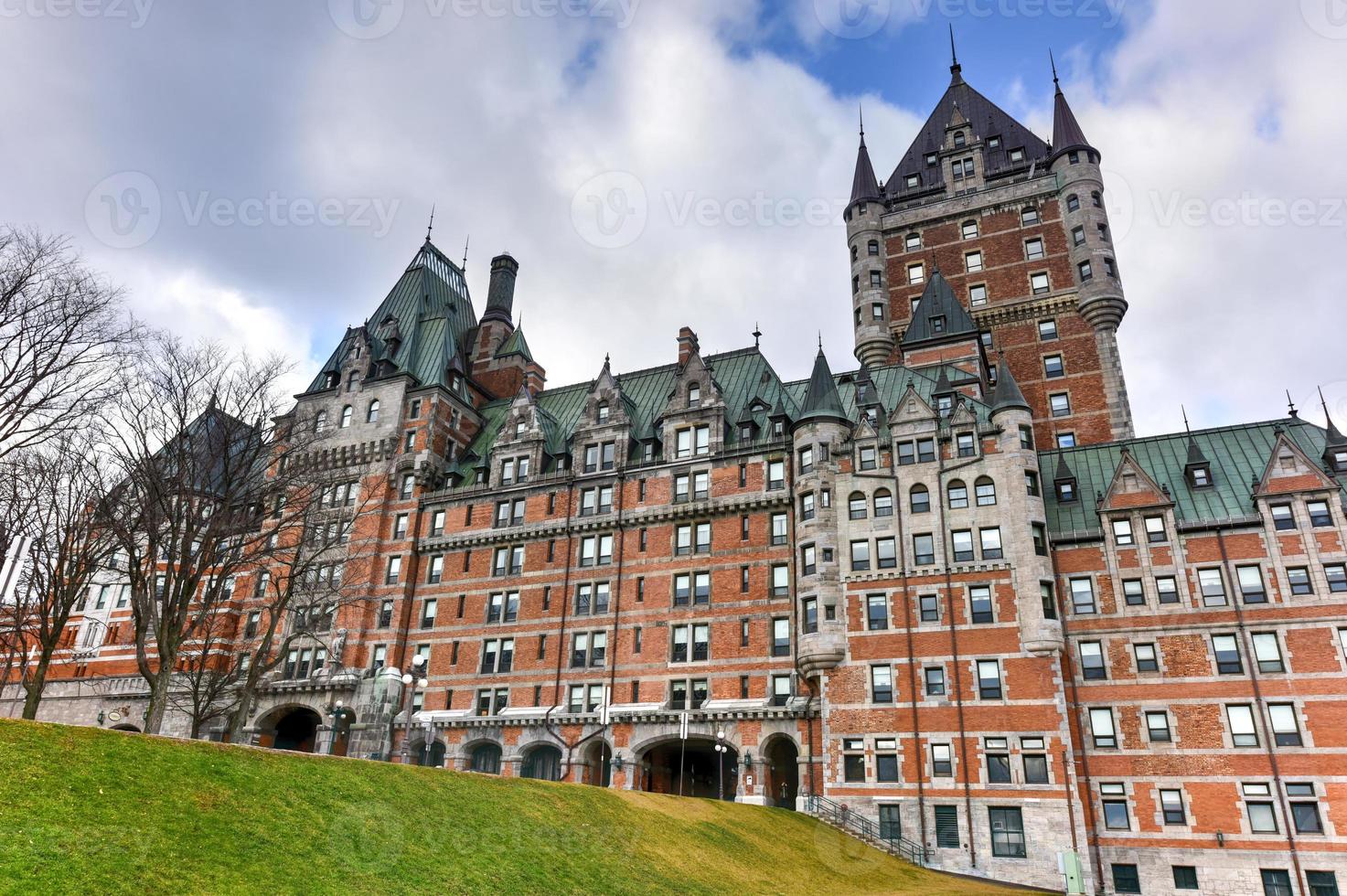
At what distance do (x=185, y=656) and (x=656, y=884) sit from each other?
46.1 metres

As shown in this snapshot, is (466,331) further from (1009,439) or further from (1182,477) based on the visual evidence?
(1182,477)

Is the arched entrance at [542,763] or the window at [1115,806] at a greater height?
the arched entrance at [542,763]

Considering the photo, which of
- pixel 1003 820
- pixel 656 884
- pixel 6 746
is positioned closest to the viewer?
pixel 6 746

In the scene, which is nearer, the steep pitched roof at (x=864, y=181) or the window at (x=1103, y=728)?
the window at (x=1103, y=728)

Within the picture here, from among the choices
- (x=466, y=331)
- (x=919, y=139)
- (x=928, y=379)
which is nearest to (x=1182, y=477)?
(x=928, y=379)

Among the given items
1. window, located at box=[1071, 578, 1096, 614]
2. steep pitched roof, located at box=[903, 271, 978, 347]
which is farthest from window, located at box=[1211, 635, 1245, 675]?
steep pitched roof, located at box=[903, 271, 978, 347]

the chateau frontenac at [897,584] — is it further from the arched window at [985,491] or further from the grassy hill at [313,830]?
the grassy hill at [313,830]

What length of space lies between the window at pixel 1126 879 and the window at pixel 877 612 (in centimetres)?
1419

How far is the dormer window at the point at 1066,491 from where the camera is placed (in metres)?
48.0

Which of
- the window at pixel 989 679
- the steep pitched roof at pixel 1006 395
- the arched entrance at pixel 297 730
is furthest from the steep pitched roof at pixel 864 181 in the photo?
the arched entrance at pixel 297 730

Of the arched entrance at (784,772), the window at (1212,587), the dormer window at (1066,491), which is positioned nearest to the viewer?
the window at (1212,587)

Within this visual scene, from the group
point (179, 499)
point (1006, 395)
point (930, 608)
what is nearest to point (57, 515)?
point (179, 499)

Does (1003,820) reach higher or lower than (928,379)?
lower

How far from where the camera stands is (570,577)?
54.8 meters
